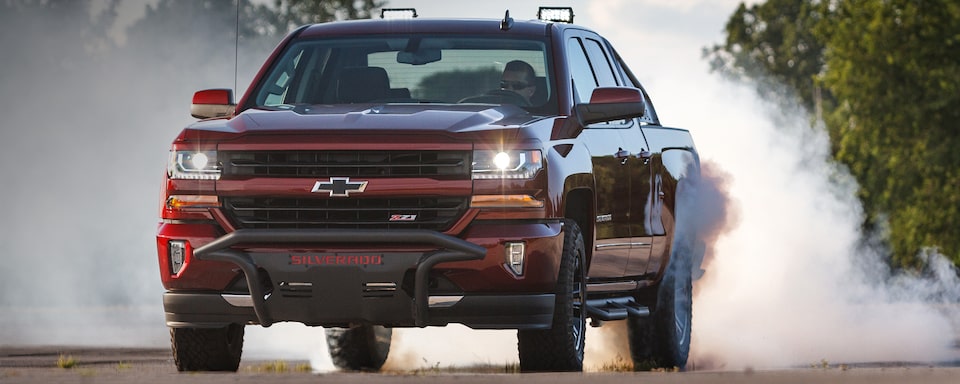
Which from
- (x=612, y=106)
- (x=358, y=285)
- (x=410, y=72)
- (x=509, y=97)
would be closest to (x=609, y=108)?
(x=612, y=106)

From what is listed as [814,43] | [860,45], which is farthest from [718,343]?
[814,43]

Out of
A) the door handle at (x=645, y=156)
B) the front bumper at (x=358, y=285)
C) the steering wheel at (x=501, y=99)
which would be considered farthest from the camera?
the door handle at (x=645, y=156)

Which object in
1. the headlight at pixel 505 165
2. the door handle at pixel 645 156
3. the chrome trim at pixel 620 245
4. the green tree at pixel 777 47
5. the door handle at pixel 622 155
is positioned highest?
the green tree at pixel 777 47

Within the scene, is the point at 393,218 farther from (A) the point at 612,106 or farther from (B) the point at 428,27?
(B) the point at 428,27

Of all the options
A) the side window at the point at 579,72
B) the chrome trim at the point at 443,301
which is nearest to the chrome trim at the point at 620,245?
the side window at the point at 579,72

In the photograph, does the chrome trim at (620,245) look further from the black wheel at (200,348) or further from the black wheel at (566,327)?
the black wheel at (200,348)

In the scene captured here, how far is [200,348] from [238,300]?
82 cm

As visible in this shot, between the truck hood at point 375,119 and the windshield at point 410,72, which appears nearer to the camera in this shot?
the truck hood at point 375,119

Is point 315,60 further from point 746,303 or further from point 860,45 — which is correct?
point 860,45

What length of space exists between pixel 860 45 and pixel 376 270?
47.0 m

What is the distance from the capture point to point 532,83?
10.5m

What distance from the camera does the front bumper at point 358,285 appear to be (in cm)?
897

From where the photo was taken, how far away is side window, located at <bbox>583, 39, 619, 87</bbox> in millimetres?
11594

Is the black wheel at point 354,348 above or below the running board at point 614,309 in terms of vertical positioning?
below
